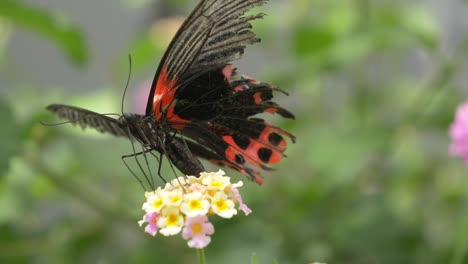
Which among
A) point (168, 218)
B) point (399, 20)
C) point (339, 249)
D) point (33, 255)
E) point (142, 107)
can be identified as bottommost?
point (168, 218)

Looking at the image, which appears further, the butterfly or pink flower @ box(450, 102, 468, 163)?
pink flower @ box(450, 102, 468, 163)

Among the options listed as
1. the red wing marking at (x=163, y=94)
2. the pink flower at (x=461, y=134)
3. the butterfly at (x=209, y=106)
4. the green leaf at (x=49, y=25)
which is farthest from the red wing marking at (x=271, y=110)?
the green leaf at (x=49, y=25)

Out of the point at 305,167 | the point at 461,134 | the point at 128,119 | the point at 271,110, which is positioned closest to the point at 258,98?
the point at 271,110

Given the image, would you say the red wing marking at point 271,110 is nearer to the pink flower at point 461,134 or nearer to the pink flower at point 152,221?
the pink flower at point 152,221

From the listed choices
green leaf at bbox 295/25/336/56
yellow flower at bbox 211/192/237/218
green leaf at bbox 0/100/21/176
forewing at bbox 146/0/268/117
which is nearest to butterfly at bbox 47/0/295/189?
forewing at bbox 146/0/268/117

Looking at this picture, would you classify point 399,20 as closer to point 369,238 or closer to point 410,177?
point 410,177

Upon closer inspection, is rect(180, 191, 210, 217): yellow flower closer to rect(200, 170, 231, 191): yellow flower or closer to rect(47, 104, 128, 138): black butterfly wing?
rect(200, 170, 231, 191): yellow flower

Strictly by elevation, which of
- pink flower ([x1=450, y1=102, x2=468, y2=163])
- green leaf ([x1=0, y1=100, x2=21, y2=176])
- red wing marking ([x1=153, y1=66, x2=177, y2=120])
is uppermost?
green leaf ([x1=0, y1=100, x2=21, y2=176])

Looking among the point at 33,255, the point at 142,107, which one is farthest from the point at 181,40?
the point at 142,107
